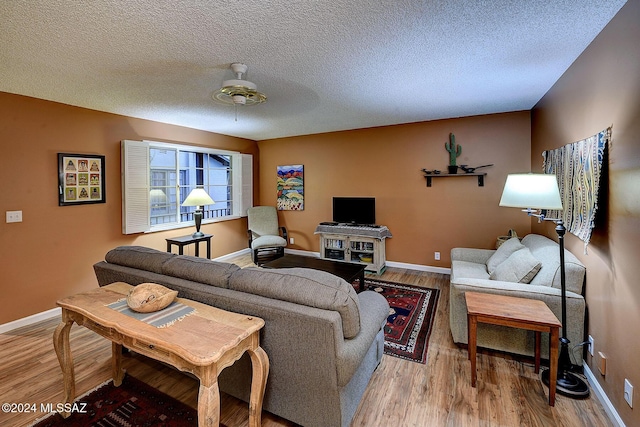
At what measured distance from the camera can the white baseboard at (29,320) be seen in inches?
119

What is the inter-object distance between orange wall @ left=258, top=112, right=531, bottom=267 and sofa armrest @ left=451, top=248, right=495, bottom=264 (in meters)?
0.77

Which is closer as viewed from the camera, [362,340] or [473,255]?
[362,340]

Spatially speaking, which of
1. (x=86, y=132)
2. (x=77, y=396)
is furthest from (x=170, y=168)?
(x=77, y=396)

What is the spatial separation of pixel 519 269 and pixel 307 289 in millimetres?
2136

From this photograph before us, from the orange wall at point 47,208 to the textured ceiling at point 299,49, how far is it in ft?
0.94

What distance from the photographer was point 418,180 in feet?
15.7

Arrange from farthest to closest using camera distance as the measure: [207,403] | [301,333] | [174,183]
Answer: [174,183] → [301,333] → [207,403]

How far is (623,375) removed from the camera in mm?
1705

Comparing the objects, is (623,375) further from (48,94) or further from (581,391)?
(48,94)

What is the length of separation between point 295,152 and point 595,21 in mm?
4698

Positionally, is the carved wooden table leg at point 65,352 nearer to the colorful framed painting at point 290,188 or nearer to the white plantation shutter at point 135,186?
the white plantation shutter at point 135,186

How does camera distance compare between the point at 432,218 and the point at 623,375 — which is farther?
the point at 432,218

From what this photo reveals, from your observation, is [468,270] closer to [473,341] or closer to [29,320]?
[473,341]

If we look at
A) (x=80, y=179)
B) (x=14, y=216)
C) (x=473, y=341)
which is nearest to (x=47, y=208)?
(x=14, y=216)
